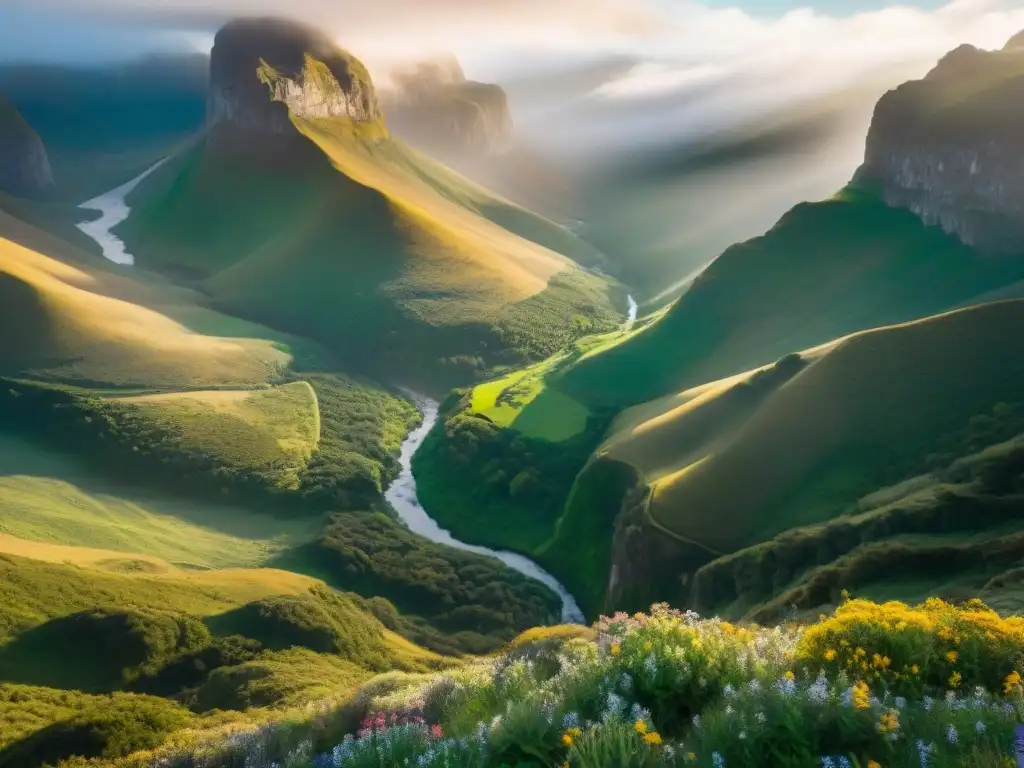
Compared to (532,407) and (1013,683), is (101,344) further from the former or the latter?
(1013,683)

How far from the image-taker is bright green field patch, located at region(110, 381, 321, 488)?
96.6 m

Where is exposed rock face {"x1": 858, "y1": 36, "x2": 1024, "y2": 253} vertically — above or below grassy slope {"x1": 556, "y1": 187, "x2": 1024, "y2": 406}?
above

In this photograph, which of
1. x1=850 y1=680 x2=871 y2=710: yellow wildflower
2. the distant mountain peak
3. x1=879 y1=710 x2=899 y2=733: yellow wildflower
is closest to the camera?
x1=879 y1=710 x2=899 y2=733: yellow wildflower

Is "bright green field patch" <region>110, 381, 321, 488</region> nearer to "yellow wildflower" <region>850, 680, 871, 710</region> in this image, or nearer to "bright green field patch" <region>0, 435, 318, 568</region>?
"bright green field patch" <region>0, 435, 318, 568</region>

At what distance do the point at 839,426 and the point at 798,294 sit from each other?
163ft

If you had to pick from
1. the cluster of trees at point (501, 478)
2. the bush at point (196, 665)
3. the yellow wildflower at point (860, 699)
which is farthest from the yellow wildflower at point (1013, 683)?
the cluster of trees at point (501, 478)

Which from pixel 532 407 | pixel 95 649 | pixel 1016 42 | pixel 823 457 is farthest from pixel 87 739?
pixel 1016 42

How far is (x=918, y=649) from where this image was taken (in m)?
10.9

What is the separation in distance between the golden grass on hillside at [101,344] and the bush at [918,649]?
117m

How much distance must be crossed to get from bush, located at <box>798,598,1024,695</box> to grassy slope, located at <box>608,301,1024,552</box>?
44737mm

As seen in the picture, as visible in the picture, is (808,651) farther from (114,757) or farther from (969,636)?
(114,757)

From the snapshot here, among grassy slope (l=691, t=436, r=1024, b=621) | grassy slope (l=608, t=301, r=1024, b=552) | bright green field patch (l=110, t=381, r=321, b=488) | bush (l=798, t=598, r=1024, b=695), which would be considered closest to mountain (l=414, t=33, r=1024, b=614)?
grassy slope (l=608, t=301, r=1024, b=552)

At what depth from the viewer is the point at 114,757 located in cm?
3388

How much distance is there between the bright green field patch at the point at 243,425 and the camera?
96.6 metres
